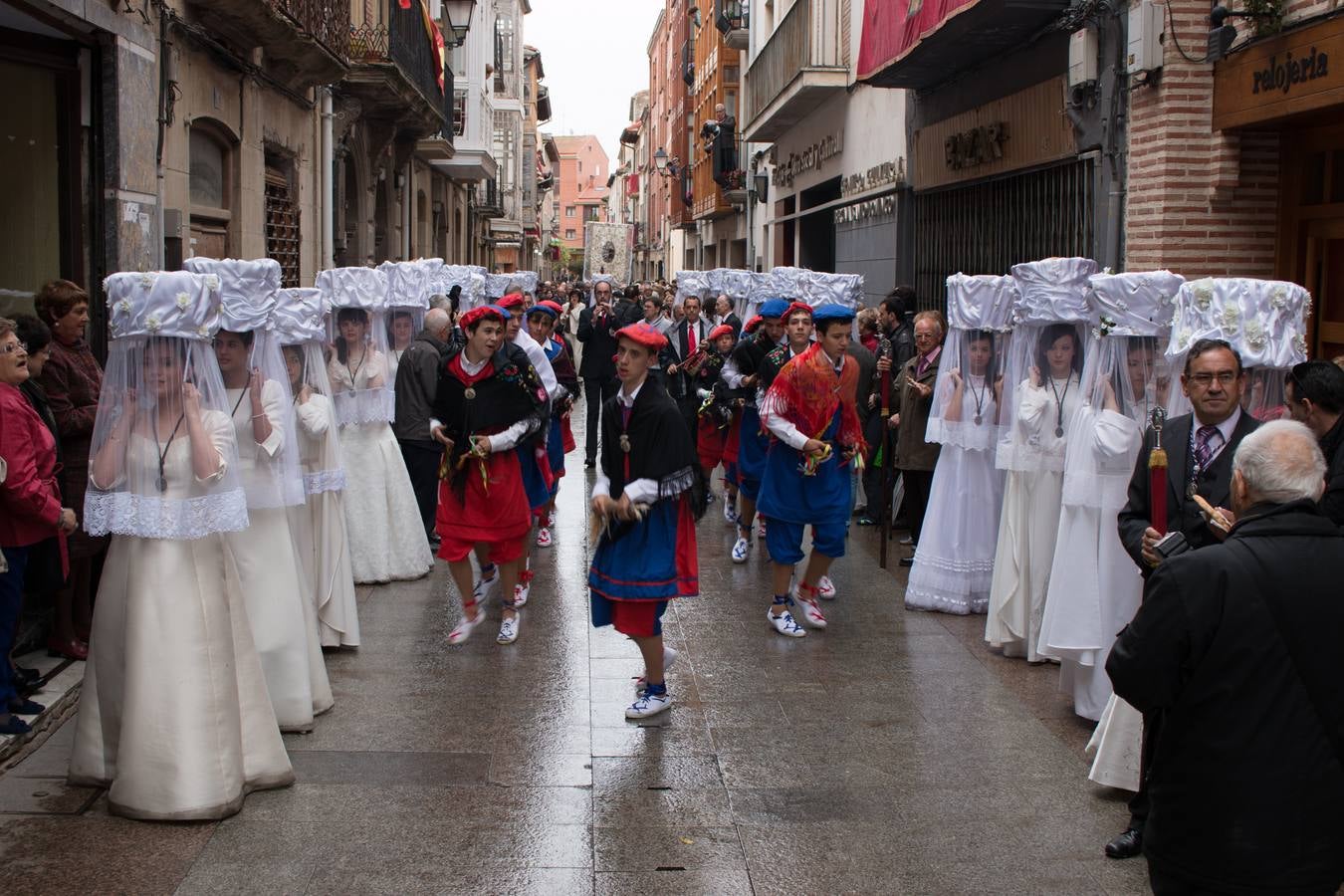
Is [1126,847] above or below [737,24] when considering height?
below

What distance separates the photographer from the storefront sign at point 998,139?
490 inches

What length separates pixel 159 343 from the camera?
17.5ft

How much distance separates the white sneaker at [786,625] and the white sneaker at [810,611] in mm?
116

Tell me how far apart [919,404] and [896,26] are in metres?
6.53

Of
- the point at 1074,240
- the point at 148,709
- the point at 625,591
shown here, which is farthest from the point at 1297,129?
the point at 148,709

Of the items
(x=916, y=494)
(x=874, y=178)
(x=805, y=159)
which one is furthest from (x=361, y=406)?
(x=805, y=159)

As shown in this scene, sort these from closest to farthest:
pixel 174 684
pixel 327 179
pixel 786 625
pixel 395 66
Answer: pixel 174 684 < pixel 786 625 < pixel 327 179 < pixel 395 66

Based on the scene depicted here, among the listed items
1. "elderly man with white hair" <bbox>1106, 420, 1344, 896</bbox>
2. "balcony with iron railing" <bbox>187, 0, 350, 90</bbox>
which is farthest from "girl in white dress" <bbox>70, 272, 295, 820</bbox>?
"balcony with iron railing" <bbox>187, 0, 350, 90</bbox>

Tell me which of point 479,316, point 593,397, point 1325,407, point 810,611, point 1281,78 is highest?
point 1281,78

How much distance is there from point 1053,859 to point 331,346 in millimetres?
5670

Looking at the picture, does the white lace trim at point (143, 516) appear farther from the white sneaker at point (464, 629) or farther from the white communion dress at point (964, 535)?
the white communion dress at point (964, 535)

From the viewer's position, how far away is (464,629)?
7930mm

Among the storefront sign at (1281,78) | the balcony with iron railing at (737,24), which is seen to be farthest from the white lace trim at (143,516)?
the balcony with iron railing at (737,24)

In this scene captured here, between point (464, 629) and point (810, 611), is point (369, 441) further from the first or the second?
point (810, 611)
